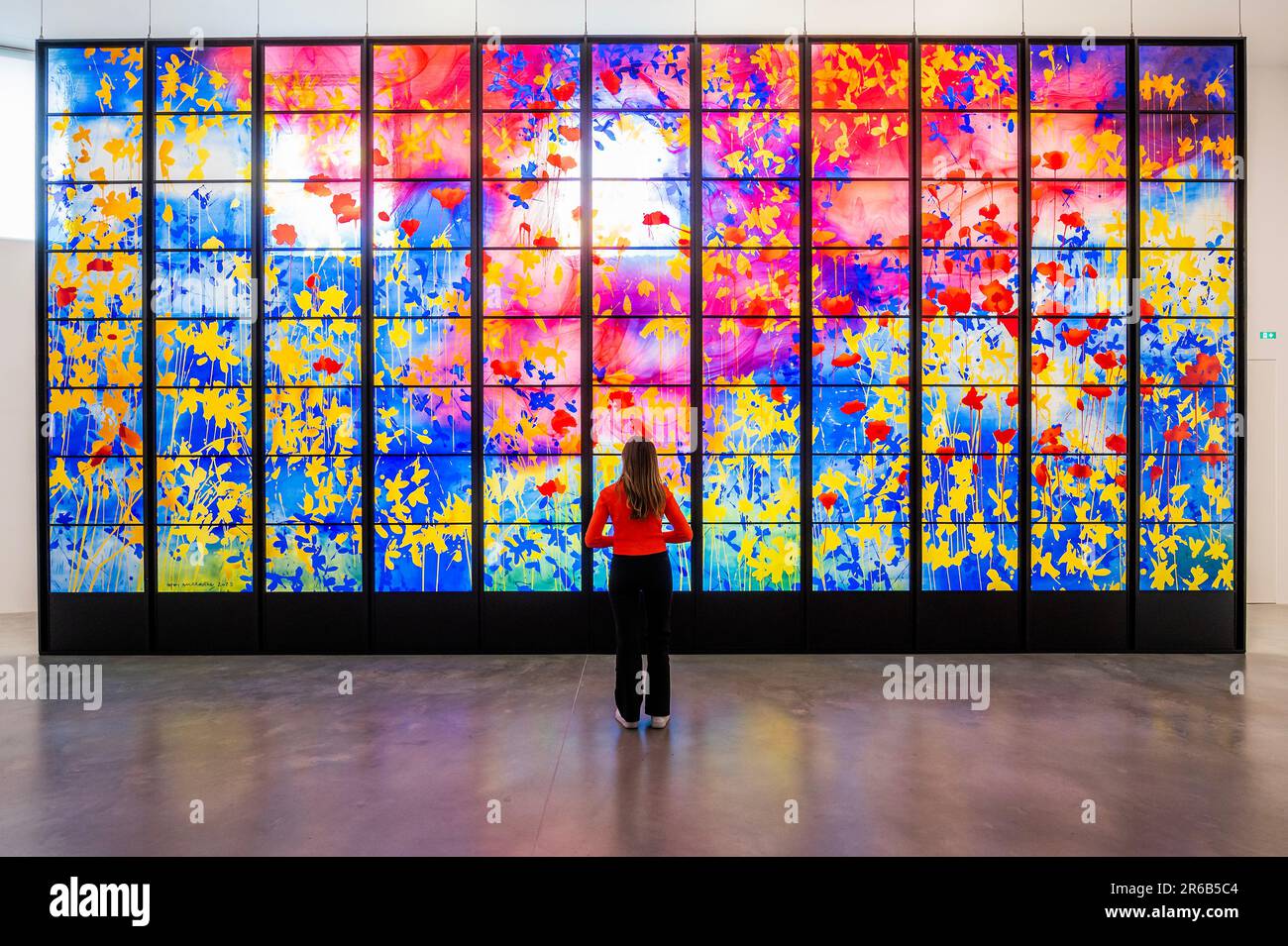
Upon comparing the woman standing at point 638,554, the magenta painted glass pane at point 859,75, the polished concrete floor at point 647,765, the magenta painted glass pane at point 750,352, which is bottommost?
the polished concrete floor at point 647,765

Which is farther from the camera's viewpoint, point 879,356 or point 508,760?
point 879,356

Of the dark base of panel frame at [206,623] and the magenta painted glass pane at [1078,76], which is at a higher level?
the magenta painted glass pane at [1078,76]

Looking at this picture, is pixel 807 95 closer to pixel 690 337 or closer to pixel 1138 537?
pixel 690 337

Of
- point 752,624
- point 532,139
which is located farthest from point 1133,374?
point 532,139

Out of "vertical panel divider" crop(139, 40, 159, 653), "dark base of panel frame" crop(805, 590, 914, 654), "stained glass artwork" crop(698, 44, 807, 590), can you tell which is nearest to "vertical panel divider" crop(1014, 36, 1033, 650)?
"dark base of panel frame" crop(805, 590, 914, 654)

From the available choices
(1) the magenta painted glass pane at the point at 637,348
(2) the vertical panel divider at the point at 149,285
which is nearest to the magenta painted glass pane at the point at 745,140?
(1) the magenta painted glass pane at the point at 637,348

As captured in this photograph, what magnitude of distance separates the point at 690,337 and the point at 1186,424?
4.07 meters

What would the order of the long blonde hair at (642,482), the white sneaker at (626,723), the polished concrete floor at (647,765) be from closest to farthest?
1. the polished concrete floor at (647,765)
2. the long blonde hair at (642,482)
3. the white sneaker at (626,723)

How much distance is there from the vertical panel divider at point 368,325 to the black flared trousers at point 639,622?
103 inches

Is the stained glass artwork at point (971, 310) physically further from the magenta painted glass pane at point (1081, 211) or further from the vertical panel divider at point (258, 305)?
the vertical panel divider at point (258, 305)

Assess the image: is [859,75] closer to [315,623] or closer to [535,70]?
[535,70]

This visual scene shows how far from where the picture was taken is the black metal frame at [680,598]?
17.7 ft
